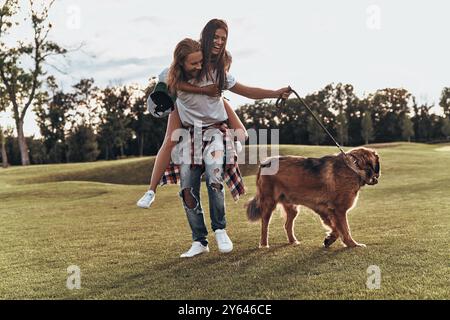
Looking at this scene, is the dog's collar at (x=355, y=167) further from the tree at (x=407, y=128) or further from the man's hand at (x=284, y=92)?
the tree at (x=407, y=128)

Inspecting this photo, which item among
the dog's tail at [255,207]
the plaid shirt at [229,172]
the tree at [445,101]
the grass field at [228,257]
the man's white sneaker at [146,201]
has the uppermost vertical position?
the tree at [445,101]

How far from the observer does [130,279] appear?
4434 mm

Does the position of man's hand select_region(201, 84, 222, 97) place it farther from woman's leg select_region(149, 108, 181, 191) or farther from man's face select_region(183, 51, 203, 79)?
woman's leg select_region(149, 108, 181, 191)

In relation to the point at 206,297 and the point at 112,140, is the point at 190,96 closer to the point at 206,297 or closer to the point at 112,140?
the point at 206,297

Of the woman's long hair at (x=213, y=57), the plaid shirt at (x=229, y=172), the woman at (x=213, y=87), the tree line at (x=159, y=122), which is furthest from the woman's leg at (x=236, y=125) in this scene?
the tree line at (x=159, y=122)

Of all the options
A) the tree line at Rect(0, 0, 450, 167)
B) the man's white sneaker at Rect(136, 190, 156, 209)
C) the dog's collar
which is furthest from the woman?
the tree line at Rect(0, 0, 450, 167)

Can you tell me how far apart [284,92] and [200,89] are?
84cm

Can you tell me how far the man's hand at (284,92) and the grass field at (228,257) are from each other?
163 centimetres

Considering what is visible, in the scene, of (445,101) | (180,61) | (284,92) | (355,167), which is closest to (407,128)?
(445,101)

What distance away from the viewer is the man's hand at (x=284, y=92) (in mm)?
5062

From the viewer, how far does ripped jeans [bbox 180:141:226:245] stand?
5129mm

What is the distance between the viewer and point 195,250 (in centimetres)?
537

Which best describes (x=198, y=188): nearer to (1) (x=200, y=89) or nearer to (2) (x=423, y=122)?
(1) (x=200, y=89)
